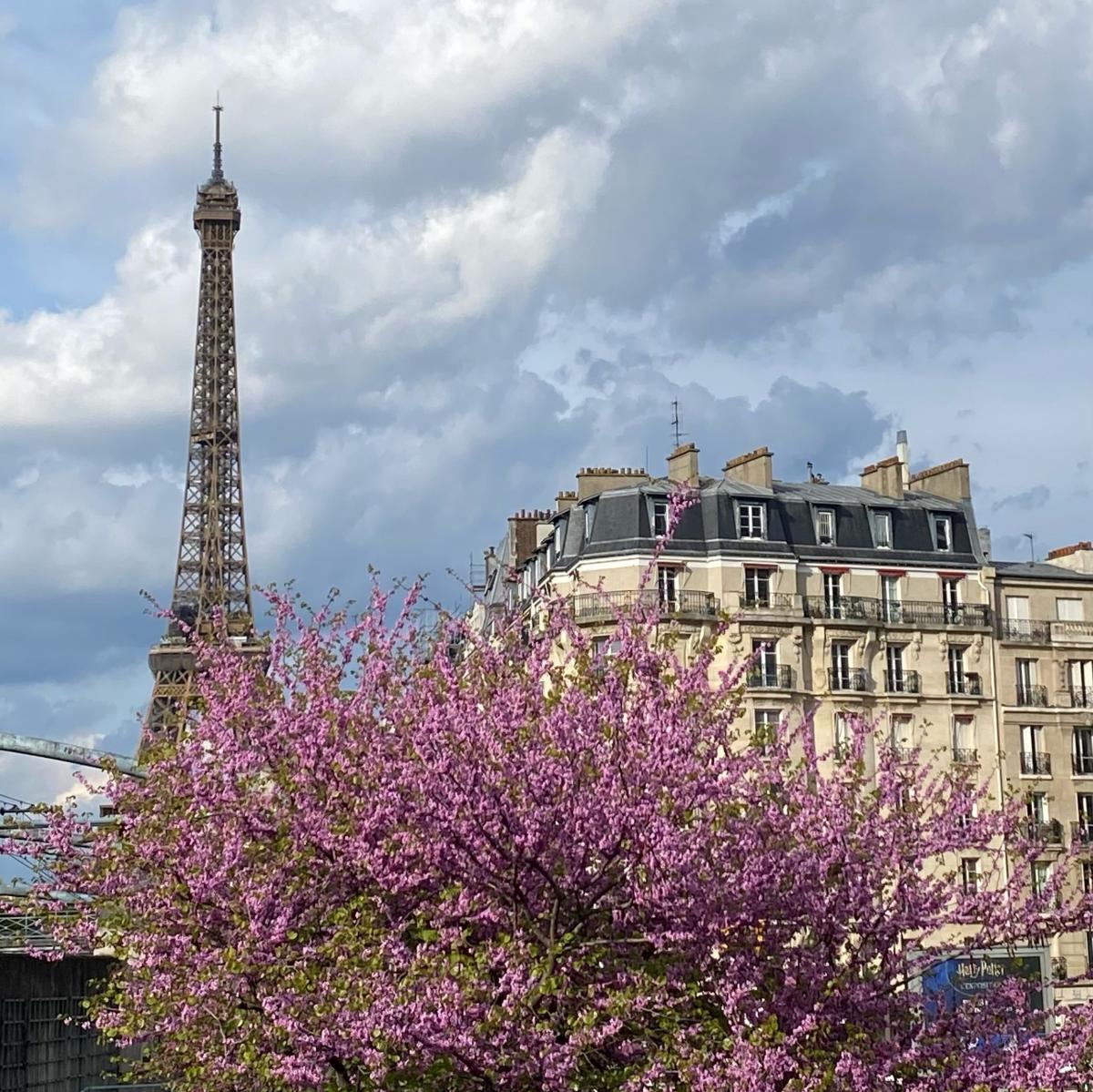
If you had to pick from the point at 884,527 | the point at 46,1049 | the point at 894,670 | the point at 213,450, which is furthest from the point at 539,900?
the point at 213,450

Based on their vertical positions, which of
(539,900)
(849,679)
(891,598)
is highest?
(891,598)

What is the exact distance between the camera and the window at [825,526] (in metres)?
59.4

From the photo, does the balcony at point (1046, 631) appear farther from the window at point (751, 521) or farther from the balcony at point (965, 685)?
the window at point (751, 521)

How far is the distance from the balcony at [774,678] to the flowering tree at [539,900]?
3561cm

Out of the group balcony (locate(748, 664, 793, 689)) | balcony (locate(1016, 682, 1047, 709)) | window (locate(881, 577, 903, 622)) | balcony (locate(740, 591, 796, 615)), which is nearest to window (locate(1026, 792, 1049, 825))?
balcony (locate(1016, 682, 1047, 709))

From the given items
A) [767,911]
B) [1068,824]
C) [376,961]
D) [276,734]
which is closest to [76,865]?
[276,734]

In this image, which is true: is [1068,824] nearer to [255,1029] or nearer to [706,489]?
[706,489]

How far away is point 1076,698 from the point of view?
60.5 meters

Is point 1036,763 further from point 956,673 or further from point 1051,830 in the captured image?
point 956,673

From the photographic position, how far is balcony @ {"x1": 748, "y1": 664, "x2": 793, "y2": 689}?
56.0m

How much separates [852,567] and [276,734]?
41792mm

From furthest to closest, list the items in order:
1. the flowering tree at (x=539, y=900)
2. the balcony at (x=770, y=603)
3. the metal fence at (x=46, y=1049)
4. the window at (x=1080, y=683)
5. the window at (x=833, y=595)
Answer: the window at (x=1080, y=683) → the window at (x=833, y=595) → the balcony at (x=770, y=603) → the metal fence at (x=46, y=1049) → the flowering tree at (x=539, y=900)

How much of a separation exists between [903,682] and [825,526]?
5.53 metres

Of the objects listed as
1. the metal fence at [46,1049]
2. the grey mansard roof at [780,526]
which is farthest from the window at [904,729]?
the metal fence at [46,1049]
